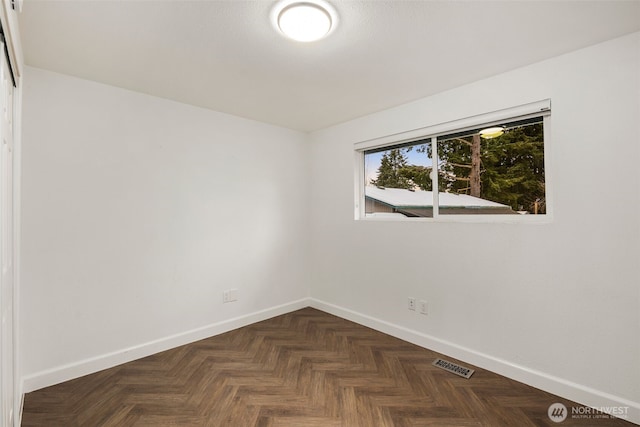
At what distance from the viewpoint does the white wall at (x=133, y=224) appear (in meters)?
2.20

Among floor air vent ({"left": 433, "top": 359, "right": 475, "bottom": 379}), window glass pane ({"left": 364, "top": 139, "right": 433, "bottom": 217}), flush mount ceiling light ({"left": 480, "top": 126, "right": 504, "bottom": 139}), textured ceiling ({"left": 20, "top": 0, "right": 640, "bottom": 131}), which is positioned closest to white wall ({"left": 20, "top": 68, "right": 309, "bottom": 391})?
textured ceiling ({"left": 20, "top": 0, "right": 640, "bottom": 131})

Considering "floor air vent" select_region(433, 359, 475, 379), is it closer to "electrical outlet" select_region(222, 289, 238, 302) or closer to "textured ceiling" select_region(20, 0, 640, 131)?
"electrical outlet" select_region(222, 289, 238, 302)

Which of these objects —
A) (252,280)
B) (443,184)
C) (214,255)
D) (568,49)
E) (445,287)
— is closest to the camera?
(568,49)

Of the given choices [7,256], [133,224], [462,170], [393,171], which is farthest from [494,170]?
[7,256]

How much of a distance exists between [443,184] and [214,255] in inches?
91.5

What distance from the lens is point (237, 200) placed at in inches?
130

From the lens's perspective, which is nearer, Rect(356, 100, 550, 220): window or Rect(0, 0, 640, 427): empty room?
Rect(0, 0, 640, 427): empty room

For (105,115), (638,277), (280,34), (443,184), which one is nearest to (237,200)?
(105,115)

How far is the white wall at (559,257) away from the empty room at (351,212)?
1cm

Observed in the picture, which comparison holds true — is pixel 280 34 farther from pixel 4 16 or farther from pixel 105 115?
pixel 105 115

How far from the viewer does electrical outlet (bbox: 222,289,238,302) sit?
3182mm

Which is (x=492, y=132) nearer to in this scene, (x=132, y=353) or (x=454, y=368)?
(x=454, y=368)

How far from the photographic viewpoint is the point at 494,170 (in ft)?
8.29

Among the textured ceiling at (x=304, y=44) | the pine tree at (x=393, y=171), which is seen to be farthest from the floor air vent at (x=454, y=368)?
the textured ceiling at (x=304, y=44)
